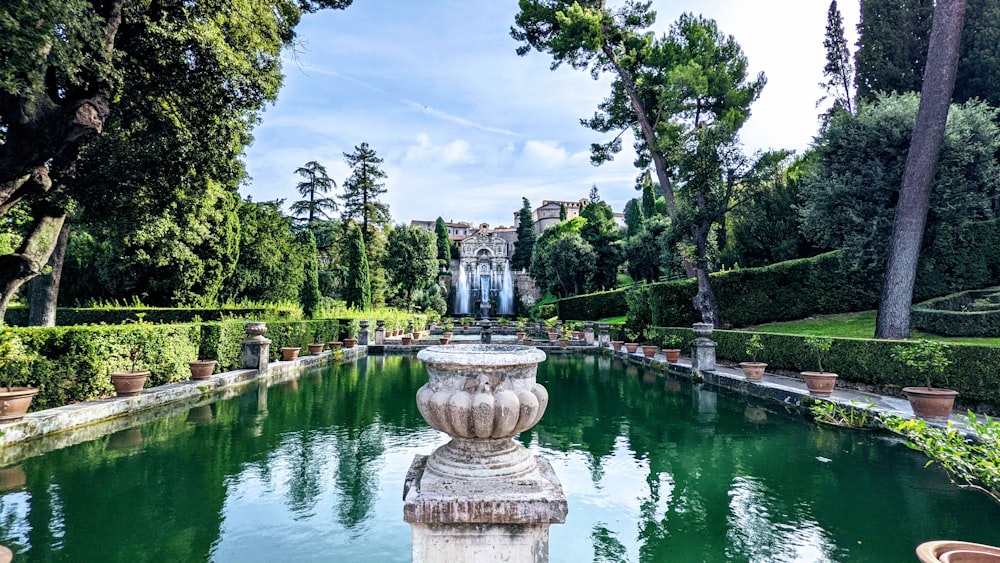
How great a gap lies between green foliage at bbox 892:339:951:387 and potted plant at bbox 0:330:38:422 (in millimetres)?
13176

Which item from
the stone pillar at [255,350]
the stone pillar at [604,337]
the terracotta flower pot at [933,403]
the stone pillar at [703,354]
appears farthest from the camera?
the stone pillar at [604,337]

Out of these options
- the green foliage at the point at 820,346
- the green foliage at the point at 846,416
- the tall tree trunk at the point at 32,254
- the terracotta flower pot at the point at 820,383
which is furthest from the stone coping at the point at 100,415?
the green foliage at the point at 820,346

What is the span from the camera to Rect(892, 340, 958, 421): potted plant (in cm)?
622

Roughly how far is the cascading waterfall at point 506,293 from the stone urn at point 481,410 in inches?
1902

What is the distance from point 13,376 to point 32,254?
12.1ft

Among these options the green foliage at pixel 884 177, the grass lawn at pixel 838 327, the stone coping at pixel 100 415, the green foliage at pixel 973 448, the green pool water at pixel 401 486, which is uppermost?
the green foliage at pixel 884 177

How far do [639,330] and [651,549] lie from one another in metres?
17.2

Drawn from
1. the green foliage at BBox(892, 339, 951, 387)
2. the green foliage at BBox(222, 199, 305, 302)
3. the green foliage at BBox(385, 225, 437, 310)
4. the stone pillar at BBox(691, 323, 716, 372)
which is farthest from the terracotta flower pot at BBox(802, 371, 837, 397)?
the green foliage at BBox(385, 225, 437, 310)

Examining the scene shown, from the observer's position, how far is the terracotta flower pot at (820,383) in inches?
307

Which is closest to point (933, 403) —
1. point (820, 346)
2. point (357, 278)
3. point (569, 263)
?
point (820, 346)

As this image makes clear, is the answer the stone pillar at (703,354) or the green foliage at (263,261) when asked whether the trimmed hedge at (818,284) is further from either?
the green foliage at (263,261)

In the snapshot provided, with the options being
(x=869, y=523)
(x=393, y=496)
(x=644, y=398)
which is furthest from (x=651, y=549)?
(x=644, y=398)

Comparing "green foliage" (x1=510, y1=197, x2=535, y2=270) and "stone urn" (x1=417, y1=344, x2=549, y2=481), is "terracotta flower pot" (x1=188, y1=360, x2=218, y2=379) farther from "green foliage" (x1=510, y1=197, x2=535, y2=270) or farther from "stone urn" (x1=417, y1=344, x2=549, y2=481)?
"green foliage" (x1=510, y1=197, x2=535, y2=270)

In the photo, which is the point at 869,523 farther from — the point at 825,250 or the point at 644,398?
the point at 825,250
